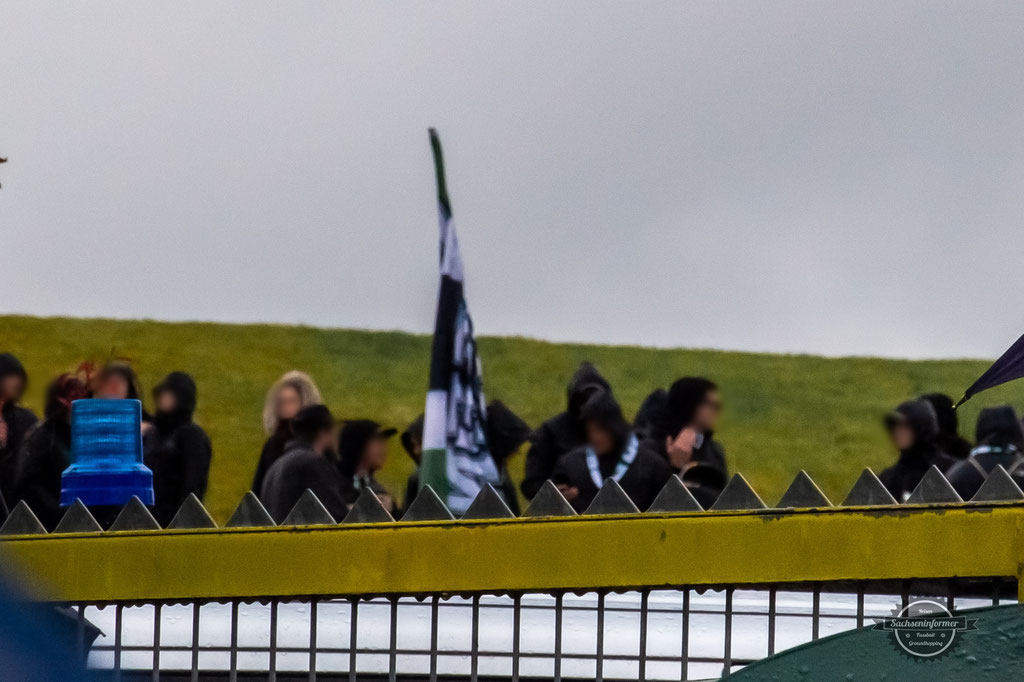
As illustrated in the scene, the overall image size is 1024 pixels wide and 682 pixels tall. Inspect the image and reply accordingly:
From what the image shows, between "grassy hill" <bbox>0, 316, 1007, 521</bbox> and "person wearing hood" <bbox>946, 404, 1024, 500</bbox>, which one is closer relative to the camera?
"person wearing hood" <bbox>946, 404, 1024, 500</bbox>

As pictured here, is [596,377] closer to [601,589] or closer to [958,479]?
[958,479]

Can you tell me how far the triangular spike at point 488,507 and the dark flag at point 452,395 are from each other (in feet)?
12.0

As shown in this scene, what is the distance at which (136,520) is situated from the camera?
15.0ft

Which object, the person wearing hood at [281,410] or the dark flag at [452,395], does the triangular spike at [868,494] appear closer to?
the dark flag at [452,395]

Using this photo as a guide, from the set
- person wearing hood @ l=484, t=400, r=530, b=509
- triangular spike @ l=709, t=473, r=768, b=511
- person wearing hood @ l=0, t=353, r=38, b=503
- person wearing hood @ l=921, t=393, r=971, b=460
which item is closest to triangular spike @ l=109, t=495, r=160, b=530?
triangular spike @ l=709, t=473, r=768, b=511

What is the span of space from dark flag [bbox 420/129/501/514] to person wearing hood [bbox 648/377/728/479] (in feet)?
3.33

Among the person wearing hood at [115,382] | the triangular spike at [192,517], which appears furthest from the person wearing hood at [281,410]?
the triangular spike at [192,517]

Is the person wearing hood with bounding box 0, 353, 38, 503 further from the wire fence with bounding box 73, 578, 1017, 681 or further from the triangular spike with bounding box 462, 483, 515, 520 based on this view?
the triangular spike with bounding box 462, 483, 515, 520

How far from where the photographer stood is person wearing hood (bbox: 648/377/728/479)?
834 cm

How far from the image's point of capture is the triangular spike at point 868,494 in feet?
14.0

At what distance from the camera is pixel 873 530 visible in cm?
419

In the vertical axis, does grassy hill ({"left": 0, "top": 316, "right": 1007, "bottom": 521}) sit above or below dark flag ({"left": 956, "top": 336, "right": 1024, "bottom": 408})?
above

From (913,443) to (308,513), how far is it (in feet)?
19.7

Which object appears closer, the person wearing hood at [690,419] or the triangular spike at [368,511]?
the triangular spike at [368,511]
